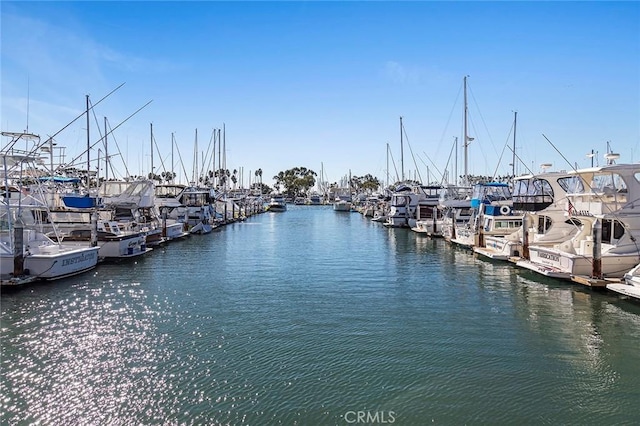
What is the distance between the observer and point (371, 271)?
94.5 ft

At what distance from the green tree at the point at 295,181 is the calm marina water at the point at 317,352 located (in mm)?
159283

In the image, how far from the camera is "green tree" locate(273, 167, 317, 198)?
18462 centimetres

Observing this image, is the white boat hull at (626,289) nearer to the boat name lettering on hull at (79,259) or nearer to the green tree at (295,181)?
the boat name lettering on hull at (79,259)

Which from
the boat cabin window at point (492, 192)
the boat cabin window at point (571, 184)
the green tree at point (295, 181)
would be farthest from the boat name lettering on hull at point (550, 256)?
the green tree at point (295, 181)

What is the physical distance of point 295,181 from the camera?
184 metres

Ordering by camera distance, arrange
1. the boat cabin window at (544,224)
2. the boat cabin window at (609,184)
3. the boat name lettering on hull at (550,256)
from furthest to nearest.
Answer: the boat cabin window at (544,224) < the boat name lettering on hull at (550,256) < the boat cabin window at (609,184)

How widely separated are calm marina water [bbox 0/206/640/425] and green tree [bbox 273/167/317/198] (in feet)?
523

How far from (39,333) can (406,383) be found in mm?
12348

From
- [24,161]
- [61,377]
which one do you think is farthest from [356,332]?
[24,161]

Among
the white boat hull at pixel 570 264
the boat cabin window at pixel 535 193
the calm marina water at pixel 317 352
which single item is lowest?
the calm marina water at pixel 317 352

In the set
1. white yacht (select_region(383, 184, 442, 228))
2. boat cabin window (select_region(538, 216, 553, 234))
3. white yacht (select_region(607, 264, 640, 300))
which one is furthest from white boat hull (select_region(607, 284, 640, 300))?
white yacht (select_region(383, 184, 442, 228))

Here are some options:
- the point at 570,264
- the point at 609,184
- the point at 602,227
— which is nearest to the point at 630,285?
the point at 570,264

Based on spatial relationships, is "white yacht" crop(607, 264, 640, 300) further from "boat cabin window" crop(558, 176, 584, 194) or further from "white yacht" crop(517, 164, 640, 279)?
"boat cabin window" crop(558, 176, 584, 194)

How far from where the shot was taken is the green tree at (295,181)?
7269 inches
